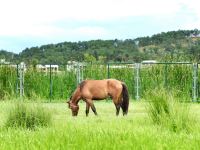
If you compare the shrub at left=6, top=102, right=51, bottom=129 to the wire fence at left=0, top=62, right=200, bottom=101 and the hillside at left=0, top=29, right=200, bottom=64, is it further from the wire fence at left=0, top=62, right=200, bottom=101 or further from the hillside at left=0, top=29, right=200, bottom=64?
the hillside at left=0, top=29, right=200, bottom=64

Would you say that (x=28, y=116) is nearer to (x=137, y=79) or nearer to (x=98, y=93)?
(x=98, y=93)

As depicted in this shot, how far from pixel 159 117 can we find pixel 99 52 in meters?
59.3

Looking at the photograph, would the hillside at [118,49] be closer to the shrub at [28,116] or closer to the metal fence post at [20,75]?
the metal fence post at [20,75]

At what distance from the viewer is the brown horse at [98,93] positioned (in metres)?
18.7

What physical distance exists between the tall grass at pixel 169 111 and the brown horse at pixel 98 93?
6.12 metres

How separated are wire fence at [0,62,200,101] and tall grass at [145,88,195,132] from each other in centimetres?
1606

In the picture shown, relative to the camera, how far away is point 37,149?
27.0ft

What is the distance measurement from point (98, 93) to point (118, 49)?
5233 centimetres

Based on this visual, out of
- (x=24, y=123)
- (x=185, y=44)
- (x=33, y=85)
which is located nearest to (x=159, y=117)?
(x=24, y=123)

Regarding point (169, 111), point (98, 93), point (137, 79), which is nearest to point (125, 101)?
point (98, 93)

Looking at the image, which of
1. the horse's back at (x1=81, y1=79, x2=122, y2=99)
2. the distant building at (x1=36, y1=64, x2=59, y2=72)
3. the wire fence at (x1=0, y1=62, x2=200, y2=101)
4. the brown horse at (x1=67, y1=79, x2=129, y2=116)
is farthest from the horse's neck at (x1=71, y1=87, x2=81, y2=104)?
the distant building at (x1=36, y1=64, x2=59, y2=72)

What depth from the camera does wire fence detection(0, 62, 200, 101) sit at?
2864 cm

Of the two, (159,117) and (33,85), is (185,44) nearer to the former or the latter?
(33,85)

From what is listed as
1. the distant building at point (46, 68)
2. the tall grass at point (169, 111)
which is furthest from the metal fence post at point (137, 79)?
the tall grass at point (169, 111)
